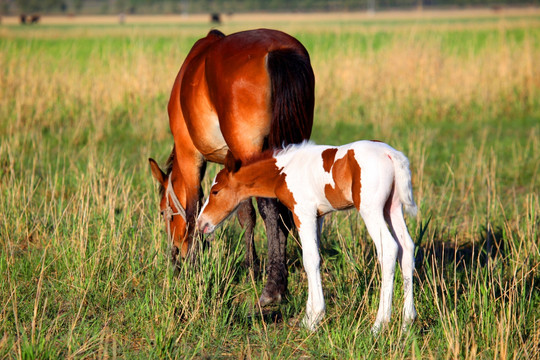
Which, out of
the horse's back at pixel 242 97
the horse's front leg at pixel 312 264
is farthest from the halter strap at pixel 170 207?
the horse's front leg at pixel 312 264

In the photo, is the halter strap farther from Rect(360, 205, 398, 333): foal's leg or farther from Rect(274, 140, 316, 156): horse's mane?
Rect(360, 205, 398, 333): foal's leg

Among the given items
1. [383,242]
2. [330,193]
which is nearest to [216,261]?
[330,193]

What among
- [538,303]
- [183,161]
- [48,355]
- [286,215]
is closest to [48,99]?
[183,161]

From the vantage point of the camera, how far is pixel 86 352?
3.26m

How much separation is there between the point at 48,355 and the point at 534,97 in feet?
36.5

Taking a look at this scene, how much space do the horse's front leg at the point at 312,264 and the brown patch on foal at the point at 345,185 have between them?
0.19 meters

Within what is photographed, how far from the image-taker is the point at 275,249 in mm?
4203

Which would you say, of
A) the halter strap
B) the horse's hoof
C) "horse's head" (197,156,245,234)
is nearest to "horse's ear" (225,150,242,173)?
"horse's head" (197,156,245,234)

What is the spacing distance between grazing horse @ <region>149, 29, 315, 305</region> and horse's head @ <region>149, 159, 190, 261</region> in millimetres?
52

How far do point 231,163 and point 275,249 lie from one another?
0.93 meters

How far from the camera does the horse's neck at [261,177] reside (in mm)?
3525

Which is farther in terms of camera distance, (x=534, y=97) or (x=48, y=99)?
(x=534, y=97)

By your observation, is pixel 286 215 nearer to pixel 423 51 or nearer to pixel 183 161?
pixel 183 161

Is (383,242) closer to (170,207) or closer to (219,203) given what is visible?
(219,203)
